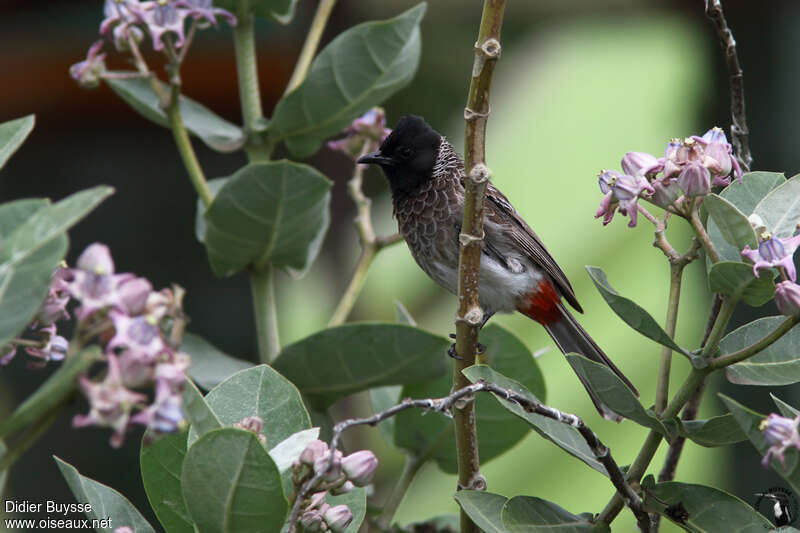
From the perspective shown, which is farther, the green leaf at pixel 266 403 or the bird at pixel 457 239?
the bird at pixel 457 239

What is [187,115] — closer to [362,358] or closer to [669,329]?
[362,358]

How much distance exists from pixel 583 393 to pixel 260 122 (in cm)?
219

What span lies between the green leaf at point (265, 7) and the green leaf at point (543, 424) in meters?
0.77

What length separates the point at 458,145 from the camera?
4.00m

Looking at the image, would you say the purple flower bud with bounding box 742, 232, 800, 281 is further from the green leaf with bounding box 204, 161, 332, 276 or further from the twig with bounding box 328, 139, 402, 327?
the twig with bounding box 328, 139, 402, 327

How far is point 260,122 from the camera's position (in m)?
1.63

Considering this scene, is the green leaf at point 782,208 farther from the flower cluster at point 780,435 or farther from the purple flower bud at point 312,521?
the purple flower bud at point 312,521

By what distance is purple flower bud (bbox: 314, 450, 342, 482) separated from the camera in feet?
3.17

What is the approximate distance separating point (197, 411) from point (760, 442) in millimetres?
539

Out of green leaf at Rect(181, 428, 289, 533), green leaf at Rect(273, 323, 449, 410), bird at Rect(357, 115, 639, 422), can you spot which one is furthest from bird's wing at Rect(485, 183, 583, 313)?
green leaf at Rect(181, 428, 289, 533)

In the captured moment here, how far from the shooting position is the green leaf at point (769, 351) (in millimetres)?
1101

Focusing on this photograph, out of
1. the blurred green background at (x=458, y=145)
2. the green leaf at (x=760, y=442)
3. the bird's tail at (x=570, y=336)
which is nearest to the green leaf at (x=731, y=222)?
the green leaf at (x=760, y=442)

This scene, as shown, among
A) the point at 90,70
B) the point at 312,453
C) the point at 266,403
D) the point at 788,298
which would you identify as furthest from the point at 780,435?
the point at 90,70

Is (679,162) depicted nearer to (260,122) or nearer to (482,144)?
(482,144)
